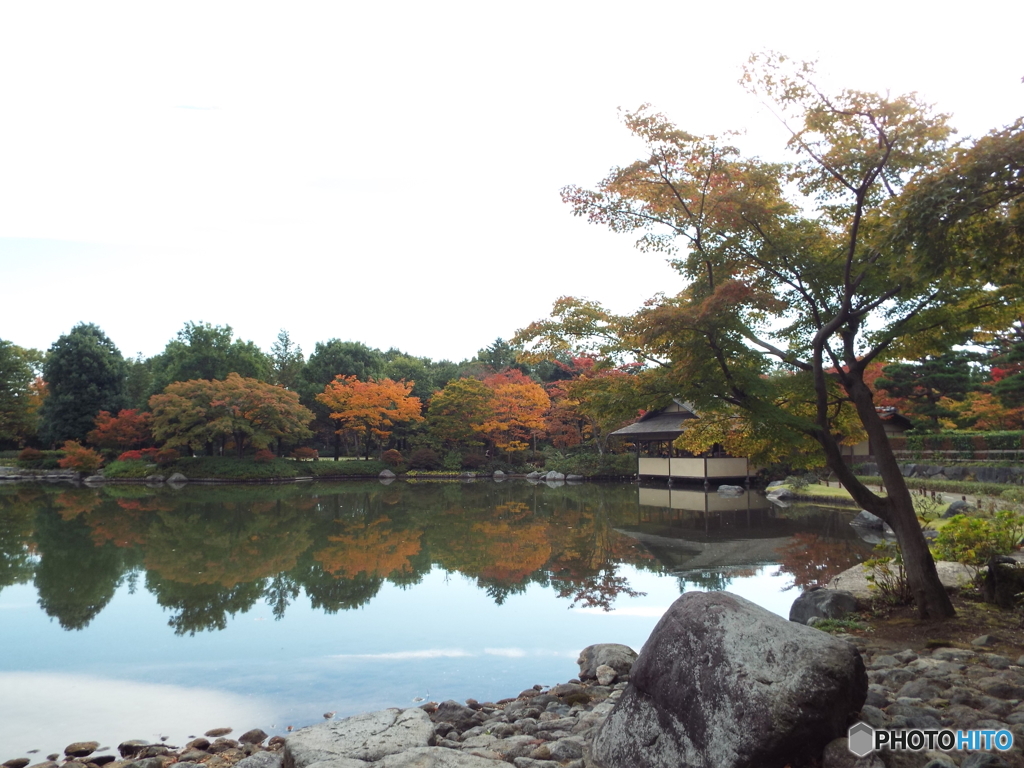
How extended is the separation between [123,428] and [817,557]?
26.5 m

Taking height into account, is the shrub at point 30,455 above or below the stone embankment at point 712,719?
below

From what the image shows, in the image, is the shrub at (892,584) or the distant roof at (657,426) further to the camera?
the distant roof at (657,426)

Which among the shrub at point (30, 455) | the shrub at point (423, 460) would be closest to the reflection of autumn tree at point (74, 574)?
the shrub at point (423, 460)

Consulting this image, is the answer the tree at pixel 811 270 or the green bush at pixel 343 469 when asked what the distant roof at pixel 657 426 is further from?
the tree at pixel 811 270

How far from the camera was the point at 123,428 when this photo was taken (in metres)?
26.5

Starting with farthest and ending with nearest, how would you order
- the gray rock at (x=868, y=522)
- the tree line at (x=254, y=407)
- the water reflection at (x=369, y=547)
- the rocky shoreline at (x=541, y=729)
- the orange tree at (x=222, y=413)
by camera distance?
the tree line at (x=254, y=407), the orange tree at (x=222, y=413), the gray rock at (x=868, y=522), the water reflection at (x=369, y=547), the rocky shoreline at (x=541, y=729)

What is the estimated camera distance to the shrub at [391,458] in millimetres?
27641

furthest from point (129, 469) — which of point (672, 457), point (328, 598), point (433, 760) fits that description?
point (433, 760)

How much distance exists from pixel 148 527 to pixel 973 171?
1396 centimetres

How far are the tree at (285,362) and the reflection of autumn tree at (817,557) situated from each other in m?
27.7

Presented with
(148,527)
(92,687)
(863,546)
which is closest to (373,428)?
(148,527)

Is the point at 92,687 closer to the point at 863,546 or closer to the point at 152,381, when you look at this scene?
the point at 863,546

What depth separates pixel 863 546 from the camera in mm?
9609

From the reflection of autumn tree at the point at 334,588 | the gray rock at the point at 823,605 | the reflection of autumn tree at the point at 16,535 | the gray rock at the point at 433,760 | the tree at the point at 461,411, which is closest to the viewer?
the gray rock at the point at 433,760
